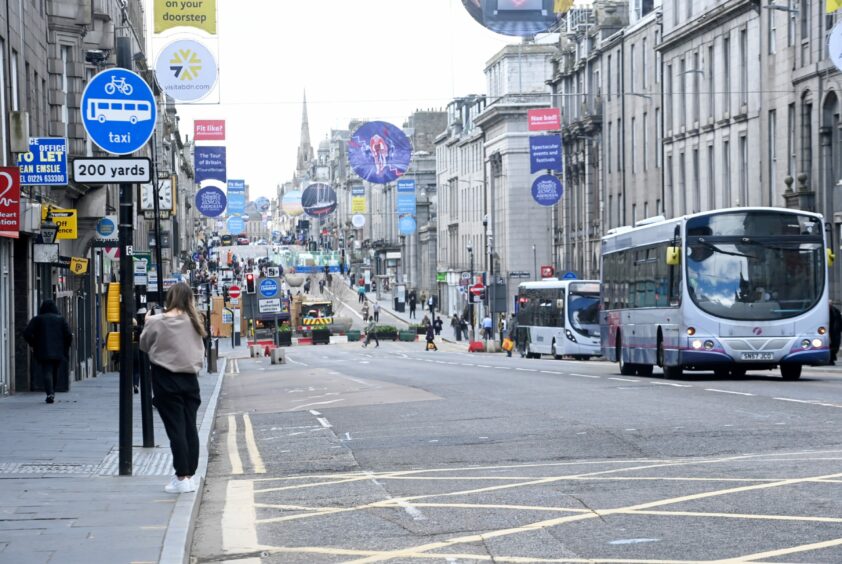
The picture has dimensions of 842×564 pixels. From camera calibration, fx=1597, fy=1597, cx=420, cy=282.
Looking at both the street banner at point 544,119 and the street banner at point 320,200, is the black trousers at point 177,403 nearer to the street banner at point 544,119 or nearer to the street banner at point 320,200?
the street banner at point 544,119

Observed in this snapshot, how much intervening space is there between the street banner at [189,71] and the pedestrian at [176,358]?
2005cm

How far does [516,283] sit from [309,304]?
1560 centimetres

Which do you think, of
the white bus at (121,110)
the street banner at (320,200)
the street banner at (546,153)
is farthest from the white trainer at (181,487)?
the street banner at (320,200)

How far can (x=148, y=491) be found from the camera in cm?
1277

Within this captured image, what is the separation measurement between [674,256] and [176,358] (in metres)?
17.3

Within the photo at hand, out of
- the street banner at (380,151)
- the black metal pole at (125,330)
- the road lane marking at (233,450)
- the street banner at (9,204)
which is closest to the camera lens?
the black metal pole at (125,330)

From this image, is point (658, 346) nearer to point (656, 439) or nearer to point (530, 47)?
point (656, 439)

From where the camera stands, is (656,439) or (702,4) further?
(702,4)

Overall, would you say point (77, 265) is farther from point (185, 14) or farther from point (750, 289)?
point (750, 289)

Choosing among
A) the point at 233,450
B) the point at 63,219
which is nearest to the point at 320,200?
the point at 63,219

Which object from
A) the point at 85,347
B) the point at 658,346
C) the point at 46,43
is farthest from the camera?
the point at 85,347

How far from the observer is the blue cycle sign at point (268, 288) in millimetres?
69375

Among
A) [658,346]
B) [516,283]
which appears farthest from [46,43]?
[516,283]

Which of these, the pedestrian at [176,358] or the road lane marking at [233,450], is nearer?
the pedestrian at [176,358]
